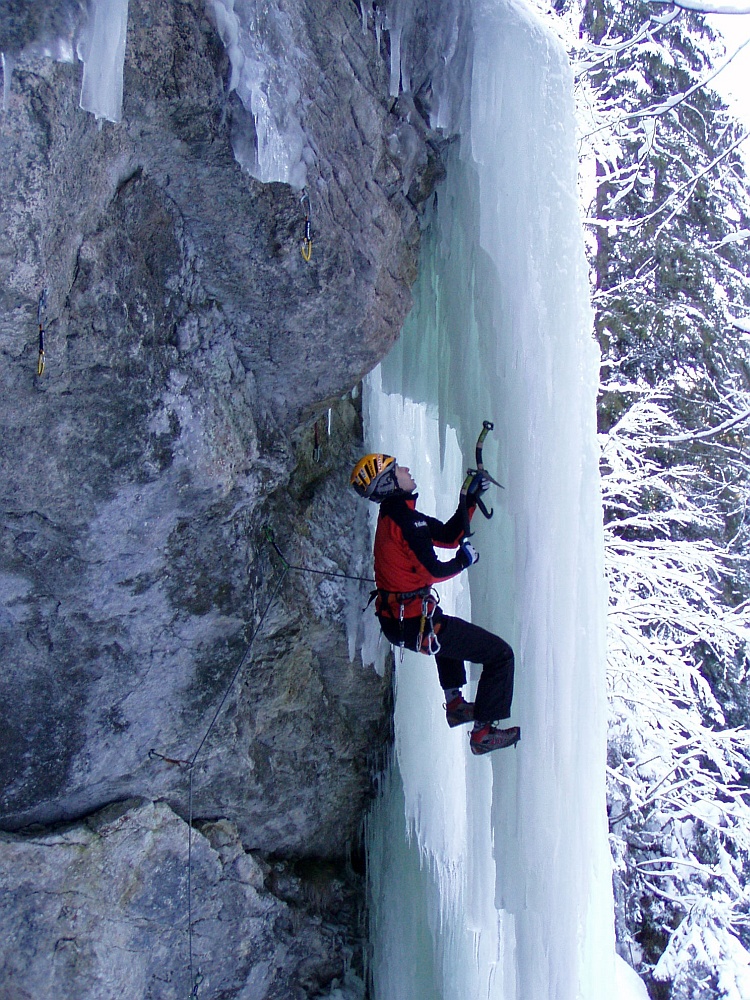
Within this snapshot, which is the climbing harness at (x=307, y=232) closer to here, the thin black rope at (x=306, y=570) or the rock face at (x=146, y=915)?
the thin black rope at (x=306, y=570)

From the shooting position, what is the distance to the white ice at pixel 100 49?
273 centimetres

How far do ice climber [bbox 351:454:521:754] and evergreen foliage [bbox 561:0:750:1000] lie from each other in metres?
4.02

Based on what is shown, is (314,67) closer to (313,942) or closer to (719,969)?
(313,942)

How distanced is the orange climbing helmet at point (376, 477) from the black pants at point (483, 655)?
614mm

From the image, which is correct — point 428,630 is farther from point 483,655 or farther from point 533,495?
point 533,495

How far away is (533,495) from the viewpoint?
3646mm

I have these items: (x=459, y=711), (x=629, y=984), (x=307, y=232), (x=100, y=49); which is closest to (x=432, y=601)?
(x=459, y=711)

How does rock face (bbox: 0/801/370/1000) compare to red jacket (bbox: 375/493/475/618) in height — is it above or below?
below

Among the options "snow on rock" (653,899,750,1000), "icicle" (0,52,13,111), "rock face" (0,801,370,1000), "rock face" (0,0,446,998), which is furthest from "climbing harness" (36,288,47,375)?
"snow on rock" (653,899,750,1000)

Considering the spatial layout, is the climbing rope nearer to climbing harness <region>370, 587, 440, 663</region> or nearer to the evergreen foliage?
climbing harness <region>370, 587, 440, 663</region>

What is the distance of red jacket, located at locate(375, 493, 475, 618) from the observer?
3588 millimetres

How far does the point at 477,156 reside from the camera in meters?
3.97

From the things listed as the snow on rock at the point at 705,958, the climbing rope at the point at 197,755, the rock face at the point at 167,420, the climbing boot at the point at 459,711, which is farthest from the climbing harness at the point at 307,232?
the snow on rock at the point at 705,958

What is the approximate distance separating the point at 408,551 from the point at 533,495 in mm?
617
